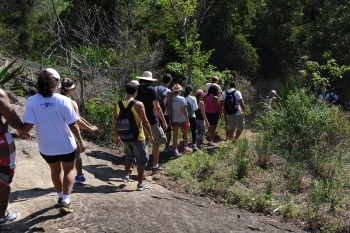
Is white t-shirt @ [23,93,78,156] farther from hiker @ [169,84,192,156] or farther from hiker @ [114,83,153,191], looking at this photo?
hiker @ [169,84,192,156]

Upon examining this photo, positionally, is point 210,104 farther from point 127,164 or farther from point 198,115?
point 127,164

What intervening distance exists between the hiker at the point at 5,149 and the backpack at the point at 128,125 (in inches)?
70.6

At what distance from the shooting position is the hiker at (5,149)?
421cm

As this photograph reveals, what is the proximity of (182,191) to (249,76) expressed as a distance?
12082 mm

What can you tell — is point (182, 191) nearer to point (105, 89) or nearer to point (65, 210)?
point (65, 210)

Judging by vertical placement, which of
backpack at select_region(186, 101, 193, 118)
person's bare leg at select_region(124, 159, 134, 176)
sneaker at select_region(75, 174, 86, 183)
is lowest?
sneaker at select_region(75, 174, 86, 183)

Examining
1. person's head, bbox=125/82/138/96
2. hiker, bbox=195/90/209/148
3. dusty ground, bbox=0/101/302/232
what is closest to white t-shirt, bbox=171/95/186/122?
hiker, bbox=195/90/209/148

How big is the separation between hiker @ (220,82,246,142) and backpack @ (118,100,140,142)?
351cm

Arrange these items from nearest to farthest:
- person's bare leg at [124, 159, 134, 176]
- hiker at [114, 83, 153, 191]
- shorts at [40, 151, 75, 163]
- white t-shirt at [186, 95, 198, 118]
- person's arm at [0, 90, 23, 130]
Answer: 1. person's arm at [0, 90, 23, 130]
2. shorts at [40, 151, 75, 163]
3. hiker at [114, 83, 153, 191]
4. person's bare leg at [124, 159, 134, 176]
5. white t-shirt at [186, 95, 198, 118]

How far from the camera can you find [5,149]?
4.32 m

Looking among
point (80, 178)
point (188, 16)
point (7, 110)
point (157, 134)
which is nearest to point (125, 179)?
point (80, 178)

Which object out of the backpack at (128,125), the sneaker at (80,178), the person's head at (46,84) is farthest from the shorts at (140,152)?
the person's head at (46,84)

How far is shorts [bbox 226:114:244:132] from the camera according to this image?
30.2 feet

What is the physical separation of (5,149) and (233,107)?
5582 millimetres
